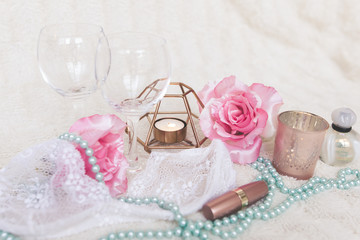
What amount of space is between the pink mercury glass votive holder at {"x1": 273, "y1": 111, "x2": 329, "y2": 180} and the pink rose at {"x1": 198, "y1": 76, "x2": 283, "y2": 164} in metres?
0.04

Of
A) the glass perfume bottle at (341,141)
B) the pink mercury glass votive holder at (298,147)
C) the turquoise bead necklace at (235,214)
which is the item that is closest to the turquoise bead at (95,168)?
the turquoise bead necklace at (235,214)

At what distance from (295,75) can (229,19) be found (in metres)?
0.31

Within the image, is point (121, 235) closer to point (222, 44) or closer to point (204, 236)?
point (204, 236)

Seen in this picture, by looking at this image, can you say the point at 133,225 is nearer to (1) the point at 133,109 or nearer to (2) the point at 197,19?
(1) the point at 133,109

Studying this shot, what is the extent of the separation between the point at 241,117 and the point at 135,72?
26 centimetres

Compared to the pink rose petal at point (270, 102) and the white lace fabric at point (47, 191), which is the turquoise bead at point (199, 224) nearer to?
the white lace fabric at point (47, 191)

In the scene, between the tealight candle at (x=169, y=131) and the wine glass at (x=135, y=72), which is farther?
the tealight candle at (x=169, y=131)

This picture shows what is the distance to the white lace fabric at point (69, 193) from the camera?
0.61m

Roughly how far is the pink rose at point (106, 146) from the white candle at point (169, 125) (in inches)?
6.7

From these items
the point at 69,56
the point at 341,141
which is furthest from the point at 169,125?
the point at 341,141

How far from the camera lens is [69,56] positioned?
75cm

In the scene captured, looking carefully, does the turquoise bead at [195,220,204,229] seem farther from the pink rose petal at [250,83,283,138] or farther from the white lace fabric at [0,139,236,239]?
the pink rose petal at [250,83,283,138]

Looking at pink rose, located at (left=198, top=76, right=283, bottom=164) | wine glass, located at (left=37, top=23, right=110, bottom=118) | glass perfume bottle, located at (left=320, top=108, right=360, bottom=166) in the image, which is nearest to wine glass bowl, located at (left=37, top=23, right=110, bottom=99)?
wine glass, located at (left=37, top=23, right=110, bottom=118)

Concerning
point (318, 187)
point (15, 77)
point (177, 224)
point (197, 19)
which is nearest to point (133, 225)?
point (177, 224)
